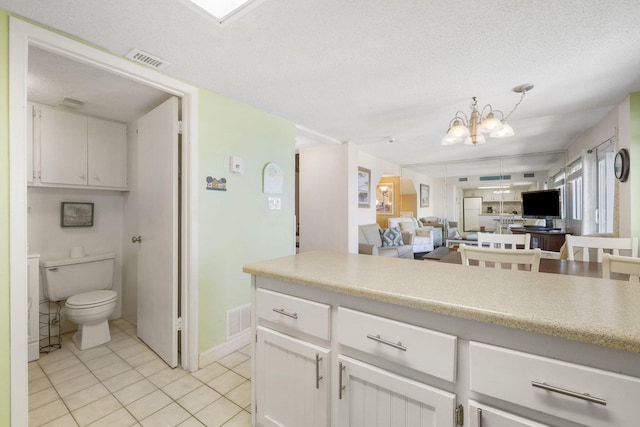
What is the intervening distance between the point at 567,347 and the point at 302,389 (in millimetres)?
960

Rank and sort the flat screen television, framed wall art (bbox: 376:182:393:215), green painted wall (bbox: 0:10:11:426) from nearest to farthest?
1. green painted wall (bbox: 0:10:11:426)
2. the flat screen television
3. framed wall art (bbox: 376:182:393:215)

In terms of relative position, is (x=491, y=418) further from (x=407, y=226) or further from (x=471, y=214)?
(x=471, y=214)

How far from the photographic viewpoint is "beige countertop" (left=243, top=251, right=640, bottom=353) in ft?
2.33

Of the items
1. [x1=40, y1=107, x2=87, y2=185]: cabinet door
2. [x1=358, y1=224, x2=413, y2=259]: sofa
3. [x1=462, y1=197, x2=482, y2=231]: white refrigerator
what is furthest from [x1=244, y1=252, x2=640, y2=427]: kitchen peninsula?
[x1=462, y1=197, x2=482, y2=231]: white refrigerator

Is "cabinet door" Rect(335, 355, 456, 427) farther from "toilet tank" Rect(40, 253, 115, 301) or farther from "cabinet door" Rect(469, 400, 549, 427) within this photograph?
"toilet tank" Rect(40, 253, 115, 301)

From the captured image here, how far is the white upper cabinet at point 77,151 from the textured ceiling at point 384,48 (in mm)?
657

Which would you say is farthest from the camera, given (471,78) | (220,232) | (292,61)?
(220,232)

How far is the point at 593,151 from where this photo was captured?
3.54 meters

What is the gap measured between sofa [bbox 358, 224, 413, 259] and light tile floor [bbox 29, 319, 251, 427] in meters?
2.69

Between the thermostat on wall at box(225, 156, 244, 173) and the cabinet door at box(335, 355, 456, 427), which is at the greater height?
the thermostat on wall at box(225, 156, 244, 173)

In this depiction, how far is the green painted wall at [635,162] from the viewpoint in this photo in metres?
2.39

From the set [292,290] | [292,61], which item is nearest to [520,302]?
[292,290]

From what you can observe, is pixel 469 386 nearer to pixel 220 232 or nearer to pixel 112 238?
pixel 220 232

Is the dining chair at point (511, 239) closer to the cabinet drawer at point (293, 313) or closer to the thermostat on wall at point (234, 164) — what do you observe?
the cabinet drawer at point (293, 313)
